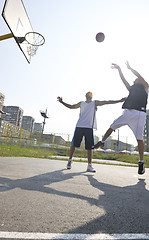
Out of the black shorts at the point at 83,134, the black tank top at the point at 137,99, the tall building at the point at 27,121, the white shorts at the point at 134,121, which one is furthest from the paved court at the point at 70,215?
A: the tall building at the point at 27,121

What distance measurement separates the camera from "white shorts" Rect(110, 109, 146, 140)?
11.5 feet

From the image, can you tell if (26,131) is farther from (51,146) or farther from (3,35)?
(3,35)

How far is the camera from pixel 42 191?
1.80 metres

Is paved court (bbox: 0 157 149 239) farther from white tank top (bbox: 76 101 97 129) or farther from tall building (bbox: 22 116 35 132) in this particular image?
tall building (bbox: 22 116 35 132)

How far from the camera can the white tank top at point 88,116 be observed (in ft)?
14.6

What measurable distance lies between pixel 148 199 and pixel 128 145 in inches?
771

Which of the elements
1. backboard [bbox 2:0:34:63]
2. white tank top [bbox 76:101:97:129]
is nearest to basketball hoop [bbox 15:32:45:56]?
backboard [bbox 2:0:34:63]

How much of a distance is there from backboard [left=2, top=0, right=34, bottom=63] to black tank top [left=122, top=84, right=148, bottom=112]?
4714 millimetres

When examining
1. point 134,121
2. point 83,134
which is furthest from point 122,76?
point 83,134

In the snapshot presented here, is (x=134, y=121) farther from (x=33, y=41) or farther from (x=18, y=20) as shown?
(x=33, y=41)

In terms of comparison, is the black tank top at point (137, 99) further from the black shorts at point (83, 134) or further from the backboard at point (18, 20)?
the backboard at point (18, 20)

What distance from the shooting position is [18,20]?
21.4 feet

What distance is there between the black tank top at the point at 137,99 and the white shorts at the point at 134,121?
0.34ft

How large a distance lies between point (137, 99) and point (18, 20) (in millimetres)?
5599
